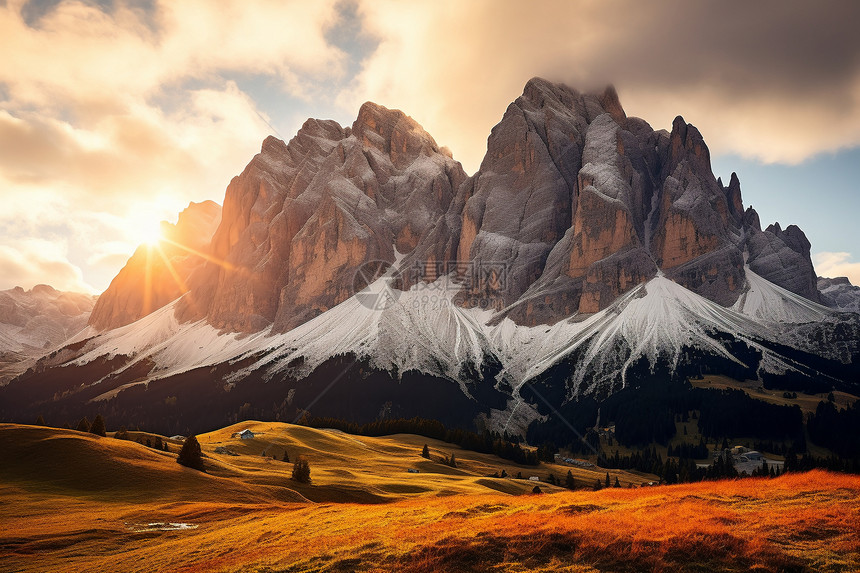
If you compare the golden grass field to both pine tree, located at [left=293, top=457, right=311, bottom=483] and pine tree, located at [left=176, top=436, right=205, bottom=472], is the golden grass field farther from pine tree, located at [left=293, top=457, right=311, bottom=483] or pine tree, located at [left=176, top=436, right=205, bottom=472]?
pine tree, located at [left=293, top=457, right=311, bottom=483]

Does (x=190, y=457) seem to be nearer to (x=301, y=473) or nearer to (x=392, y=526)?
(x=301, y=473)

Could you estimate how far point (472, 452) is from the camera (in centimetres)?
14300

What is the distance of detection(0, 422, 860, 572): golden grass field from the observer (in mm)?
22406

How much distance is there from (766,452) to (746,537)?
160m

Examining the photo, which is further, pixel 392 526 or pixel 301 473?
pixel 301 473

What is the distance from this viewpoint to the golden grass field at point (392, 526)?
22.4 metres

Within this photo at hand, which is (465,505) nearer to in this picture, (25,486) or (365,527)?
(365,527)

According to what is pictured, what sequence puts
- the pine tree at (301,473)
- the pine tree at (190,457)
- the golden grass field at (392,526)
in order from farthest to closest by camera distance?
the pine tree at (301,473) < the pine tree at (190,457) < the golden grass field at (392,526)

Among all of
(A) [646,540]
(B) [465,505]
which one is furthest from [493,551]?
(B) [465,505]

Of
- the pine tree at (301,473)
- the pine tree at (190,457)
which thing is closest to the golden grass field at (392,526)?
the pine tree at (190,457)

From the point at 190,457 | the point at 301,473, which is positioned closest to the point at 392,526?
the point at 301,473

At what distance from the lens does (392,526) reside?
28656mm

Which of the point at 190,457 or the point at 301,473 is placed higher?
the point at 190,457

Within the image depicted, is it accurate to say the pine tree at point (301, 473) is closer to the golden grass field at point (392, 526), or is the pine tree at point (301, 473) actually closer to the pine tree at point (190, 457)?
the golden grass field at point (392, 526)
